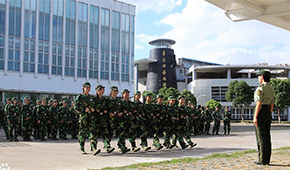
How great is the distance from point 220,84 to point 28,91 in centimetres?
4237

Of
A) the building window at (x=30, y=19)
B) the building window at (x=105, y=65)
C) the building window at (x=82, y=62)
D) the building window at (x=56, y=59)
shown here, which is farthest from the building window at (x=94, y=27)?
the building window at (x=30, y=19)

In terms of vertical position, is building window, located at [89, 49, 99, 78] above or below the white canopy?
above

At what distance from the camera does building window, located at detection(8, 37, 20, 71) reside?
28.3 m

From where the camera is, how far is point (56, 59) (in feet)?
103

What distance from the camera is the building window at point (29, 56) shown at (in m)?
29.3

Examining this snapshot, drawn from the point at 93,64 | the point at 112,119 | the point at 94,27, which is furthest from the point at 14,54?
the point at 112,119

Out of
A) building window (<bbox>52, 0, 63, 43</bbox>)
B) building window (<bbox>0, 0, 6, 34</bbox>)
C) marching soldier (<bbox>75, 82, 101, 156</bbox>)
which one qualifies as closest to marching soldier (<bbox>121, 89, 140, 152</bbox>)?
marching soldier (<bbox>75, 82, 101, 156</bbox>)

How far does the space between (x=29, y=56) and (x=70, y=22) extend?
224 inches

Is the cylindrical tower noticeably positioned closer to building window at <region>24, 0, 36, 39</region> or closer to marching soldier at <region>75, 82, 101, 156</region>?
building window at <region>24, 0, 36, 39</region>

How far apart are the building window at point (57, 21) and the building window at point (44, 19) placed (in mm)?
611

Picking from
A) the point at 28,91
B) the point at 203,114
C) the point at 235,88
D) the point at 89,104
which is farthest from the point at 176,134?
the point at 235,88

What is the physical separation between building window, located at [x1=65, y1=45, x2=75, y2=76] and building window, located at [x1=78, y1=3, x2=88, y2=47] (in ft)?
4.20

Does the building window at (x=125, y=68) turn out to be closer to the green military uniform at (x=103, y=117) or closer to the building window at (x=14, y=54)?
the building window at (x=14, y=54)

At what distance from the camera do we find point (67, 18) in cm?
3238
